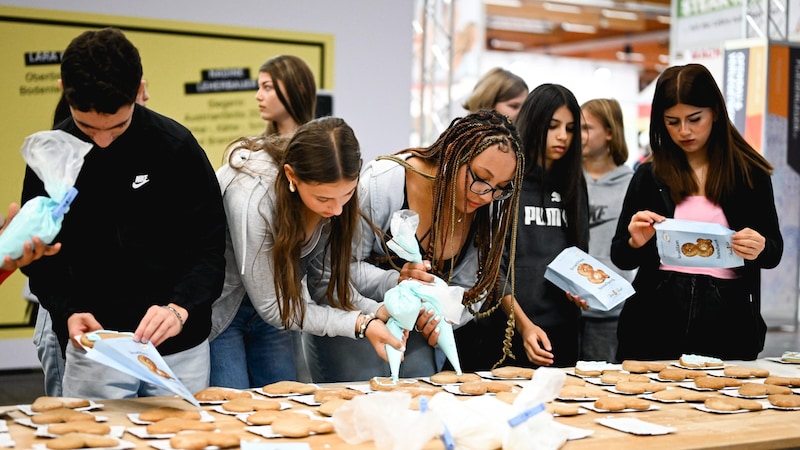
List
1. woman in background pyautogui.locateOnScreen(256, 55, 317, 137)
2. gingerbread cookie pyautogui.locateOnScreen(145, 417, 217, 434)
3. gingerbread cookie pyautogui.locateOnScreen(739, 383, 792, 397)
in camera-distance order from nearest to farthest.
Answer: gingerbread cookie pyautogui.locateOnScreen(145, 417, 217, 434)
gingerbread cookie pyautogui.locateOnScreen(739, 383, 792, 397)
woman in background pyautogui.locateOnScreen(256, 55, 317, 137)

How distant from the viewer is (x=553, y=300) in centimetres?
293

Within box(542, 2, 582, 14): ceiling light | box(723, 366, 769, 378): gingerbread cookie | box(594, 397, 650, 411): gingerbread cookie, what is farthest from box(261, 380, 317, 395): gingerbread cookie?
box(542, 2, 582, 14): ceiling light

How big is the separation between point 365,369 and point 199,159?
75cm

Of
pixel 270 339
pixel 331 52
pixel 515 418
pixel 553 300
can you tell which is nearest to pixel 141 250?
pixel 270 339

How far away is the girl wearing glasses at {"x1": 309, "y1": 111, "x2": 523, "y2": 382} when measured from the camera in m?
2.43

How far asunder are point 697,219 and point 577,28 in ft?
45.7

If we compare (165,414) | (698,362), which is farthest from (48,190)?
(698,362)

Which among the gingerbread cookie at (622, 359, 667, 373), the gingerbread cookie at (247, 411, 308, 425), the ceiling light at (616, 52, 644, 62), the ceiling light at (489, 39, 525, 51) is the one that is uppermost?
the ceiling light at (489, 39, 525, 51)

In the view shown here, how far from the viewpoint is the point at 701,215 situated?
2.81 meters

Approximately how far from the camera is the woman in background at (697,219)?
2746 millimetres

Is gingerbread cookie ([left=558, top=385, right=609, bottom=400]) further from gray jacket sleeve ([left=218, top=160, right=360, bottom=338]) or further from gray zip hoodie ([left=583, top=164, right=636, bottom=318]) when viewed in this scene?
gray zip hoodie ([left=583, top=164, right=636, bottom=318])

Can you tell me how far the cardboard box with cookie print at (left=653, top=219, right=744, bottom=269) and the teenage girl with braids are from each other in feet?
3.12

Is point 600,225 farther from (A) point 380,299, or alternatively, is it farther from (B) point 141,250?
(B) point 141,250

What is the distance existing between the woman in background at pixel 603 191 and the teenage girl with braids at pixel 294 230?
136 centimetres
